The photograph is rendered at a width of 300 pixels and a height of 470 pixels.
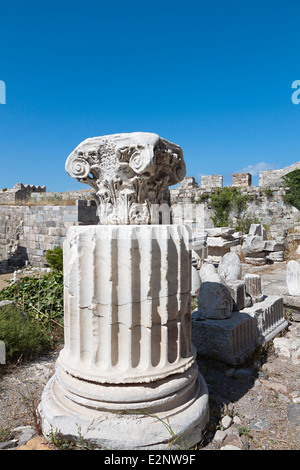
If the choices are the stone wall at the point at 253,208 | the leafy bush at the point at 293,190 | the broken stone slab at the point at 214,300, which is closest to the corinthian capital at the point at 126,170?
the broken stone slab at the point at 214,300

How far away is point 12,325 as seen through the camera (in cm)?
362

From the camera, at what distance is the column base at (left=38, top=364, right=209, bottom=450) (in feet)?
6.29

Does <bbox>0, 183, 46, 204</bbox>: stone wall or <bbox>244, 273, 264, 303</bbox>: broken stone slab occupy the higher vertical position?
<bbox>0, 183, 46, 204</bbox>: stone wall

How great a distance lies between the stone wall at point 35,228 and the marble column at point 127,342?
304 inches

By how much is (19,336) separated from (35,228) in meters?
7.82

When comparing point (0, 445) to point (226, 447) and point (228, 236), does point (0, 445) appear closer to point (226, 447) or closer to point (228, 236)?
point (226, 447)

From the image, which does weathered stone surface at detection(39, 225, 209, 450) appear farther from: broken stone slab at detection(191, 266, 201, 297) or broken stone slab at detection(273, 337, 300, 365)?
broken stone slab at detection(191, 266, 201, 297)

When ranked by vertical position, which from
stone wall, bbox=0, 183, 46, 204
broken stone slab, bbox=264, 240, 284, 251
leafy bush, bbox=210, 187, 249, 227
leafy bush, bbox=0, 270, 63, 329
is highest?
stone wall, bbox=0, 183, 46, 204

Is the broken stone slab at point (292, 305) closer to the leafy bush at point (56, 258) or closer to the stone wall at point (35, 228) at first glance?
the leafy bush at point (56, 258)

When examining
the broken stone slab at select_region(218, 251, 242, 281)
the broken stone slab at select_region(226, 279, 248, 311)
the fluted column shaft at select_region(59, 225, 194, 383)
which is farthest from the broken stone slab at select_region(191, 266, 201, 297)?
the fluted column shaft at select_region(59, 225, 194, 383)

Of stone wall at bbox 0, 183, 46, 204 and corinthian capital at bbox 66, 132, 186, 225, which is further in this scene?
stone wall at bbox 0, 183, 46, 204

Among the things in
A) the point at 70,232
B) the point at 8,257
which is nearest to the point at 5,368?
the point at 70,232

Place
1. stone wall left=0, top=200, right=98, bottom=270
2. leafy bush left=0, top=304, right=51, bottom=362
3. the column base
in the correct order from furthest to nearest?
1. stone wall left=0, top=200, right=98, bottom=270
2. leafy bush left=0, top=304, right=51, bottom=362
3. the column base
